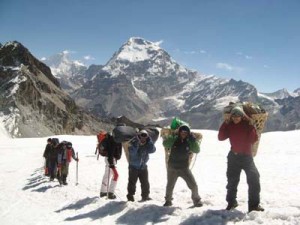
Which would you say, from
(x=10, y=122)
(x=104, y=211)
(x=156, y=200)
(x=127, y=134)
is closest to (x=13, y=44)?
(x=10, y=122)

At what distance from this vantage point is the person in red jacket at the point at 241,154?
10336 mm

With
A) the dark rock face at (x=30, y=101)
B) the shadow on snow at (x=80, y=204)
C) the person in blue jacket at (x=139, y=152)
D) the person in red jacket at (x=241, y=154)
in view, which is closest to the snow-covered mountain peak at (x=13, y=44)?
the dark rock face at (x=30, y=101)

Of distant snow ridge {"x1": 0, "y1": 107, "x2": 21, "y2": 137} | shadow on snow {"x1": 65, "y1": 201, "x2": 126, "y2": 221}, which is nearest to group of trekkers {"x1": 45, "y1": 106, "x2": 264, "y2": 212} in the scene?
shadow on snow {"x1": 65, "y1": 201, "x2": 126, "y2": 221}

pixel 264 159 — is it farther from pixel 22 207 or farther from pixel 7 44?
pixel 7 44

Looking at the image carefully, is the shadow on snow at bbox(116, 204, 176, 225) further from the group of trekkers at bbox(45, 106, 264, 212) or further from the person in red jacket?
the person in red jacket

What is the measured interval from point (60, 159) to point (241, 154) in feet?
40.0

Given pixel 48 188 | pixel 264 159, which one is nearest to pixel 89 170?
pixel 48 188

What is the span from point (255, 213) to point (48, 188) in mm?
11225

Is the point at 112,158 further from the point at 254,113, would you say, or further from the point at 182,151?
the point at 254,113

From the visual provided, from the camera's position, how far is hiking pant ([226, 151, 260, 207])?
33.8 feet

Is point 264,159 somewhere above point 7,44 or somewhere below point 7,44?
below

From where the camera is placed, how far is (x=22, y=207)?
1510 cm

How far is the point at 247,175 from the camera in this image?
1050 centimetres

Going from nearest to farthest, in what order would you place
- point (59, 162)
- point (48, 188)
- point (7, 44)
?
point (48, 188), point (59, 162), point (7, 44)
